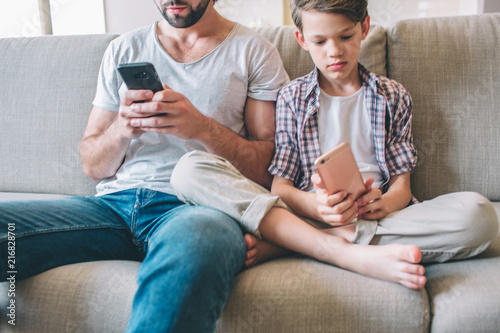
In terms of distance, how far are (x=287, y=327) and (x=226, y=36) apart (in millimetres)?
789

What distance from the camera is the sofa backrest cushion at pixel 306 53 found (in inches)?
52.3

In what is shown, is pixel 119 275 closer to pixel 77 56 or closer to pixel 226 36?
pixel 226 36

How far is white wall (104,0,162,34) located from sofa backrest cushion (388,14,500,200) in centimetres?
251

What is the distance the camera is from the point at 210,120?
3.65 feet

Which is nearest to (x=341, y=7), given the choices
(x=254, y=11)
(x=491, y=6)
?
(x=491, y=6)

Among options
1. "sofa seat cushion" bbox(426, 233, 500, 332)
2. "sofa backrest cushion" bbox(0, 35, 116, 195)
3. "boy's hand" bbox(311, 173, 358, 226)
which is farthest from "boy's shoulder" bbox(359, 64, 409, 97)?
"sofa backrest cushion" bbox(0, 35, 116, 195)

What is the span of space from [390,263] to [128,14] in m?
3.13

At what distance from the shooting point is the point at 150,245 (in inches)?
35.6

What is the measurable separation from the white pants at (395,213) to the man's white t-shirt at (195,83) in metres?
0.19

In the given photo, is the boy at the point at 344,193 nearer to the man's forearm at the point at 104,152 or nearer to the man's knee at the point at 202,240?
the man's knee at the point at 202,240

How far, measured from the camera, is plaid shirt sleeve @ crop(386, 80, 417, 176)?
113cm

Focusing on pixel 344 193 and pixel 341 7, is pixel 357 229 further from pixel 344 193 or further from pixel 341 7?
pixel 341 7

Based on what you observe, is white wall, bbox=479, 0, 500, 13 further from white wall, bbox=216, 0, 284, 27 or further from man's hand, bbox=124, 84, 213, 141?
man's hand, bbox=124, 84, 213, 141

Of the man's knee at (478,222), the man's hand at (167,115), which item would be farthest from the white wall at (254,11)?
the man's knee at (478,222)
